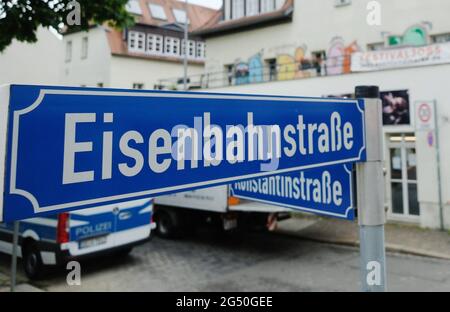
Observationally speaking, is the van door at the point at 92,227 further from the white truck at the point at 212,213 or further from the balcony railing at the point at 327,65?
the balcony railing at the point at 327,65

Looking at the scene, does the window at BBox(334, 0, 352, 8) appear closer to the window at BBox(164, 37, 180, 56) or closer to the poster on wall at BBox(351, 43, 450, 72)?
the poster on wall at BBox(351, 43, 450, 72)

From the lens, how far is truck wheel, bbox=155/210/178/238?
10609 mm

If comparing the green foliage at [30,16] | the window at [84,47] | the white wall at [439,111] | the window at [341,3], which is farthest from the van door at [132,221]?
the window at [84,47]

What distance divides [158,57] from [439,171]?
20.5 meters

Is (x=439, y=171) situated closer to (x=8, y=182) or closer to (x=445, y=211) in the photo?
(x=445, y=211)

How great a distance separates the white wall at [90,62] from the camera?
2533 cm

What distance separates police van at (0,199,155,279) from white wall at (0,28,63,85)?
1574 centimetres

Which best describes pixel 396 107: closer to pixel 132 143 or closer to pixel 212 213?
pixel 212 213

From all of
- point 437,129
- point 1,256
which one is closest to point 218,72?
point 437,129

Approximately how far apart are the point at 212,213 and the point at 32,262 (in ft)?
14.0

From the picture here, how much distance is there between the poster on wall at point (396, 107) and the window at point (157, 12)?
21347mm

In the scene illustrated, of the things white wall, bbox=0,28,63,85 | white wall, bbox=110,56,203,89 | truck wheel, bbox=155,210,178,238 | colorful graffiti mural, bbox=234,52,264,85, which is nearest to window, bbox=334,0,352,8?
colorful graffiti mural, bbox=234,52,264,85

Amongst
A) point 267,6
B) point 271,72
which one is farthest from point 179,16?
point 271,72

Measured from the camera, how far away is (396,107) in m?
11.6
